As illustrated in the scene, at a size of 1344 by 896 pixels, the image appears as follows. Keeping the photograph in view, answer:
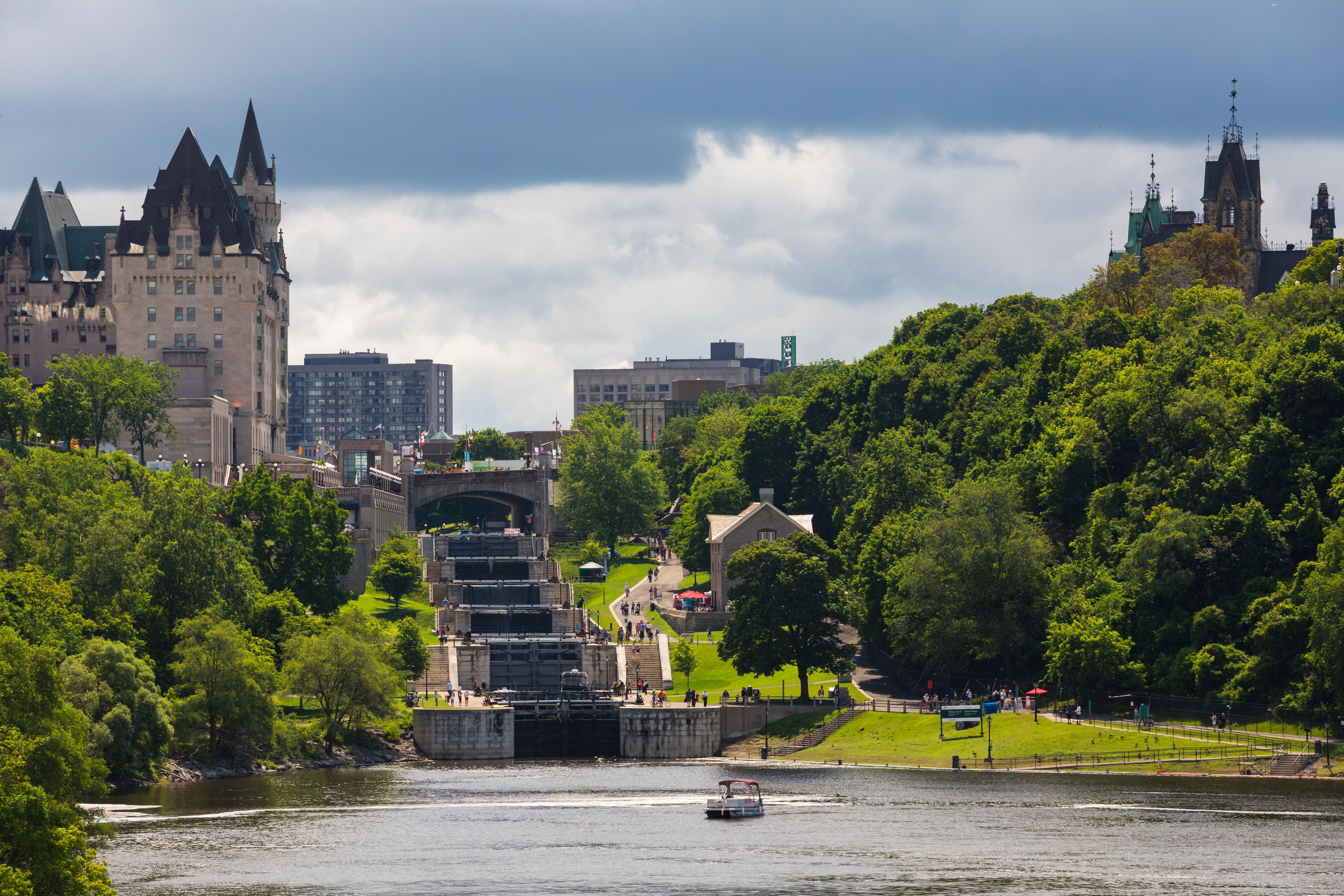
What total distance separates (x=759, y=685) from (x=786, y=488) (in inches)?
2133

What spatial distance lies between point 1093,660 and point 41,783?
229 feet

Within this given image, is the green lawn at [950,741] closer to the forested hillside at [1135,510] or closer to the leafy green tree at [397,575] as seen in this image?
the forested hillside at [1135,510]

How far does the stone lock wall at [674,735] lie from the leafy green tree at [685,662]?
9483 mm

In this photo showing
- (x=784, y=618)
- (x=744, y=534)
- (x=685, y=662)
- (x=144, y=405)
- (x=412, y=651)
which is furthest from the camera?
(x=144, y=405)

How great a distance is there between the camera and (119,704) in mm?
100750

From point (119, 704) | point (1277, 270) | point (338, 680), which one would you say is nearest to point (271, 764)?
point (338, 680)

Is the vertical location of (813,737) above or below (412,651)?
below

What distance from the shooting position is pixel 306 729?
387 ft

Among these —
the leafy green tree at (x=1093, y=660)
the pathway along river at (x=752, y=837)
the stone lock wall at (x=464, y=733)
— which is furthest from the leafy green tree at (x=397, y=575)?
the leafy green tree at (x=1093, y=660)

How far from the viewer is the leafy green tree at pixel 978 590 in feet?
397

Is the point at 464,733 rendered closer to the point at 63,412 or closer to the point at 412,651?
the point at 412,651

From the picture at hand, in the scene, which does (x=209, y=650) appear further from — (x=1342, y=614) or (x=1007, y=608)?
(x=1342, y=614)

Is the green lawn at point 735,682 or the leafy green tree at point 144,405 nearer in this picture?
the green lawn at point 735,682

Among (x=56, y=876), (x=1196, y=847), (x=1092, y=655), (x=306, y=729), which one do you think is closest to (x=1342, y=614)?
(x=1092, y=655)
